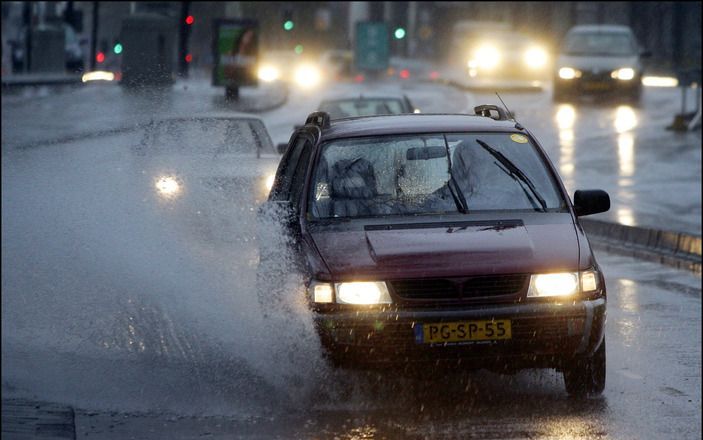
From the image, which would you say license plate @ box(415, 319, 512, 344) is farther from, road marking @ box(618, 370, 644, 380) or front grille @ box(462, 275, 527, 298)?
road marking @ box(618, 370, 644, 380)

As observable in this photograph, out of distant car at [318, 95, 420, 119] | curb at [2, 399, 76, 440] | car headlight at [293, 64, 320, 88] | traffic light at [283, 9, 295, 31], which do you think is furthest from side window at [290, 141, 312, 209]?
traffic light at [283, 9, 295, 31]

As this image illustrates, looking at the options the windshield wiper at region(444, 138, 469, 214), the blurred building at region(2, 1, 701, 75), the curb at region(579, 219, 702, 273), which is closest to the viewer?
the windshield wiper at region(444, 138, 469, 214)

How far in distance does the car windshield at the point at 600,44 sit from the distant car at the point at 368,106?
17.3 meters

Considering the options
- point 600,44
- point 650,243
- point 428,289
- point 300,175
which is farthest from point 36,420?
point 600,44

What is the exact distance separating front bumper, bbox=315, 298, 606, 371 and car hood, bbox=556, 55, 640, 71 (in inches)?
1236

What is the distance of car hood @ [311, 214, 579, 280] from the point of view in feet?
24.9

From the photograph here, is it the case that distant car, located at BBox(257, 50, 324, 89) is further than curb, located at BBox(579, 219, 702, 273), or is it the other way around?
distant car, located at BBox(257, 50, 324, 89)

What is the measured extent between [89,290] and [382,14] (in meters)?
80.8

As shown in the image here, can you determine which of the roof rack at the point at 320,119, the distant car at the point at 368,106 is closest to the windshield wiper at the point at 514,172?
the roof rack at the point at 320,119

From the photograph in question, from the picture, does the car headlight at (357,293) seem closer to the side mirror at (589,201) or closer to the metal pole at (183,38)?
the side mirror at (589,201)

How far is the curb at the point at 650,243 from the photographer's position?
50.4 ft

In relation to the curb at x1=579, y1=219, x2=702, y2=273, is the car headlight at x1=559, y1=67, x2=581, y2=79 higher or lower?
higher

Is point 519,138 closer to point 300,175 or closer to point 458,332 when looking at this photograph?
point 300,175

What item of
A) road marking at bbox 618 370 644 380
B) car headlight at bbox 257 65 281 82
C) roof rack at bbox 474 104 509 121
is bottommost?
car headlight at bbox 257 65 281 82
